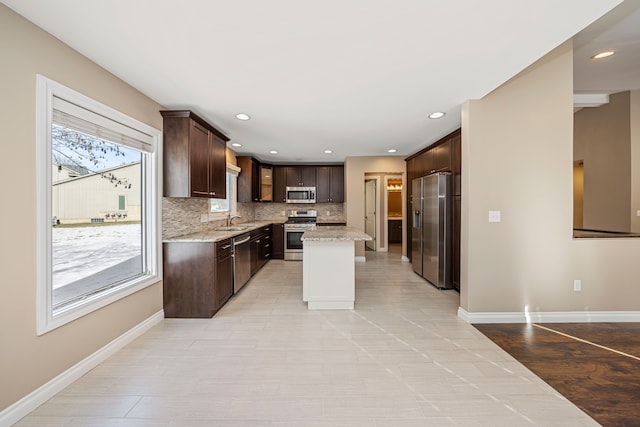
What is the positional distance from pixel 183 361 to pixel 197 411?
640mm

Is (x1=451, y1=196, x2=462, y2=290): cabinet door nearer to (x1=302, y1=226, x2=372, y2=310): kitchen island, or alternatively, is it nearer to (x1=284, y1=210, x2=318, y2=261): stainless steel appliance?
(x1=302, y1=226, x2=372, y2=310): kitchen island

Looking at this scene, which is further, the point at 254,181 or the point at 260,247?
the point at 254,181

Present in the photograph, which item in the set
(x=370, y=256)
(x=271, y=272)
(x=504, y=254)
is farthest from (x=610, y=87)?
(x=271, y=272)

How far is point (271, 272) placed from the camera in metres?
5.09

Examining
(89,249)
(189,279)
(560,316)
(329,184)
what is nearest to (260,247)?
(189,279)

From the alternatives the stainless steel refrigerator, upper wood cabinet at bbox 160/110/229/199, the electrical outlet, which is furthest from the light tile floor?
upper wood cabinet at bbox 160/110/229/199

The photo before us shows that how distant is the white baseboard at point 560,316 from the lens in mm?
2854

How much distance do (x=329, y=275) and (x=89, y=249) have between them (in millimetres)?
2379

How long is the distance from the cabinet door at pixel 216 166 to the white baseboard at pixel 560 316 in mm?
3445

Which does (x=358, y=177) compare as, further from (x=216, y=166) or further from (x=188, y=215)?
(x=188, y=215)

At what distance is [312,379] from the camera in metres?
1.90

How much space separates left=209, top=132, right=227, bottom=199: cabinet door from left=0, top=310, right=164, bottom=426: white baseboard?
175cm

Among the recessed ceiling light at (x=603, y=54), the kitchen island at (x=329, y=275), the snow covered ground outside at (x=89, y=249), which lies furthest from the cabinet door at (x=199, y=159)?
the recessed ceiling light at (x=603, y=54)

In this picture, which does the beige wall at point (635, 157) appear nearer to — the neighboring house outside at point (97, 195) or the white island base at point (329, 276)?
the white island base at point (329, 276)
